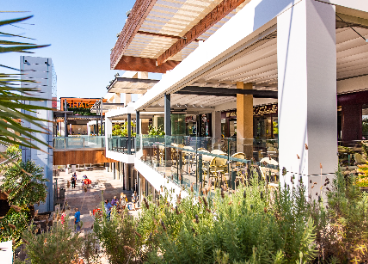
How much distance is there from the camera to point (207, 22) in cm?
653

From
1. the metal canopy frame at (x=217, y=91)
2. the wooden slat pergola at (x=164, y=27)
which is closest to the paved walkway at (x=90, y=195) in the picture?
the wooden slat pergola at (x=164, y=27)

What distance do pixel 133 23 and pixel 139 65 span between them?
12.2 feet

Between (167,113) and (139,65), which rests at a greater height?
(139,65)

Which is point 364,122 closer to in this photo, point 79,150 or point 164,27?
point 164,27

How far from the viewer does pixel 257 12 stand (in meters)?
3.64

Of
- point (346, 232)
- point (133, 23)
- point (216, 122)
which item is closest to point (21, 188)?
point (133, 23)

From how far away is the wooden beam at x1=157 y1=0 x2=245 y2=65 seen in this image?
5.65m

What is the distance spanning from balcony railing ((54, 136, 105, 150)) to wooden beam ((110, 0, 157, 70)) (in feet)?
33.3

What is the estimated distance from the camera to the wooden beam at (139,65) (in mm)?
9786

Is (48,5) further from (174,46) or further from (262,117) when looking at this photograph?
(262,117)

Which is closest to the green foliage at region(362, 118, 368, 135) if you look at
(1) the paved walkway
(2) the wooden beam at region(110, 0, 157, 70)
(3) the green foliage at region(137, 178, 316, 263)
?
(2) the wooden beam at region(110, 0, 157, 70)

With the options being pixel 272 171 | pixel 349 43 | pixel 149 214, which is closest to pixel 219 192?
pixel 149 214

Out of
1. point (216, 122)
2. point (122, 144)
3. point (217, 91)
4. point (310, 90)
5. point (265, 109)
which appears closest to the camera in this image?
point (310, 90)

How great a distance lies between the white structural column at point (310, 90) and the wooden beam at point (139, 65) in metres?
7.64
